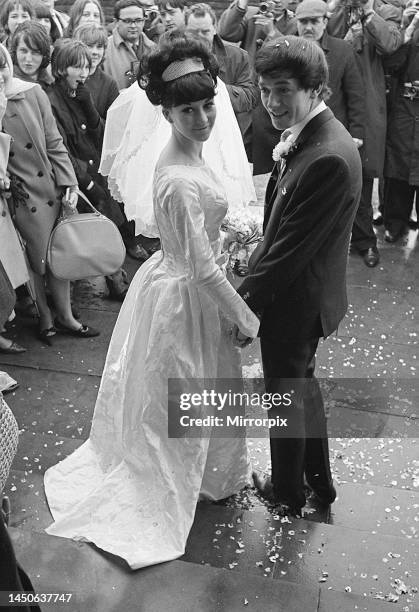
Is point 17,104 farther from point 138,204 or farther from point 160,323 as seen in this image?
point 160,323

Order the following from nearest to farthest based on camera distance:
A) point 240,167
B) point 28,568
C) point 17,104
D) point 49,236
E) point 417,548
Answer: point 28,568, point 417,548, point 17,104, point 49,236, point 240,167

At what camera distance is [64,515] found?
3.18 metres

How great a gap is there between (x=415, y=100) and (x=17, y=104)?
3.25 meters

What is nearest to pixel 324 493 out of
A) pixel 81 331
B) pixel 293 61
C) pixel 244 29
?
pixel 293 61

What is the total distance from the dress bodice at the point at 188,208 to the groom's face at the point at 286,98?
0.37m

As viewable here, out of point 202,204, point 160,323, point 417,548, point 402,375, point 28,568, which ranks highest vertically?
point 202,204

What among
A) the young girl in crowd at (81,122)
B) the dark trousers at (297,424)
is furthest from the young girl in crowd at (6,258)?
the dark trousers at (297,424)

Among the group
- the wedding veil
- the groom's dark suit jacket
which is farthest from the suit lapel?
the wedding veil

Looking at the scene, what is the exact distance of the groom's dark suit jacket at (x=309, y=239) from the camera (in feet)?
8.91

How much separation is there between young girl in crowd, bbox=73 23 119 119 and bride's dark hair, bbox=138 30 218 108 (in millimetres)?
2714

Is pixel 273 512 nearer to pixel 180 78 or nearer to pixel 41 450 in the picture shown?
Result: pixel 41 450

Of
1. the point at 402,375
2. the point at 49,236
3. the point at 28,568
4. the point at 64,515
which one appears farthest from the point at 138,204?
the point at 28,568

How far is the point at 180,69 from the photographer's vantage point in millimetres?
2842

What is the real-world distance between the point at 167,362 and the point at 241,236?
61 centimetres
